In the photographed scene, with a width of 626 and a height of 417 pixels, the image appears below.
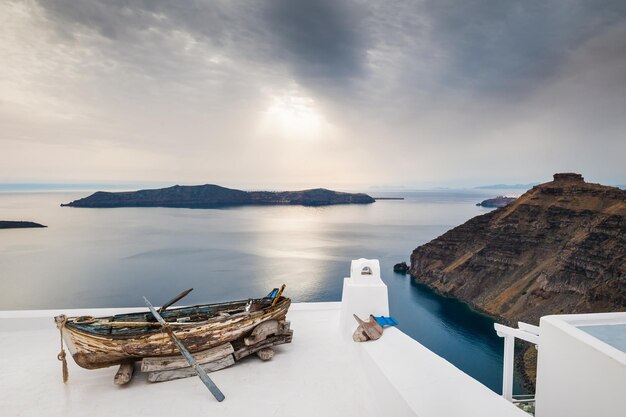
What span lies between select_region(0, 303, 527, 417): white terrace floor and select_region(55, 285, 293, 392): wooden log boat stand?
15cm

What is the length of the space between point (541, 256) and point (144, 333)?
48.2 m

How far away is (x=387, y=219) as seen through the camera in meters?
101

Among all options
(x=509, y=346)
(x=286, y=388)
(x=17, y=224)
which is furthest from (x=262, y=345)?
(x=17, y=224)

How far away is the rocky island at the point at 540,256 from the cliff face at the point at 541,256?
0.27ft

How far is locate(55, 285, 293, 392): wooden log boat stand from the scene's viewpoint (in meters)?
3.88

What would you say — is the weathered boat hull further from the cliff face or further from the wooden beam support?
the cliff face

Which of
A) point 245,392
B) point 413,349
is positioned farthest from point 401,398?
point 245,392

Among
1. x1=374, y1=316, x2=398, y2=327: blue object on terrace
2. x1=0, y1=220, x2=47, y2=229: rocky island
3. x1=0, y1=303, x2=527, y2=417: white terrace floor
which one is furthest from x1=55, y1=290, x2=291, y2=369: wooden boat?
x1=0, y1=220, x2=47, y2=229: rocky island

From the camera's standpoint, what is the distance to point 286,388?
3.94m

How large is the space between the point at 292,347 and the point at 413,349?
5.61 ft

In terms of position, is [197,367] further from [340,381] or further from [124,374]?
[340,381]

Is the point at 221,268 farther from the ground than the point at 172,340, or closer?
closer

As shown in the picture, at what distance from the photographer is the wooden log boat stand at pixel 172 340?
388 centimetres

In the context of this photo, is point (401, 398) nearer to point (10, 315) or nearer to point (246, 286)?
point (10, 315)
